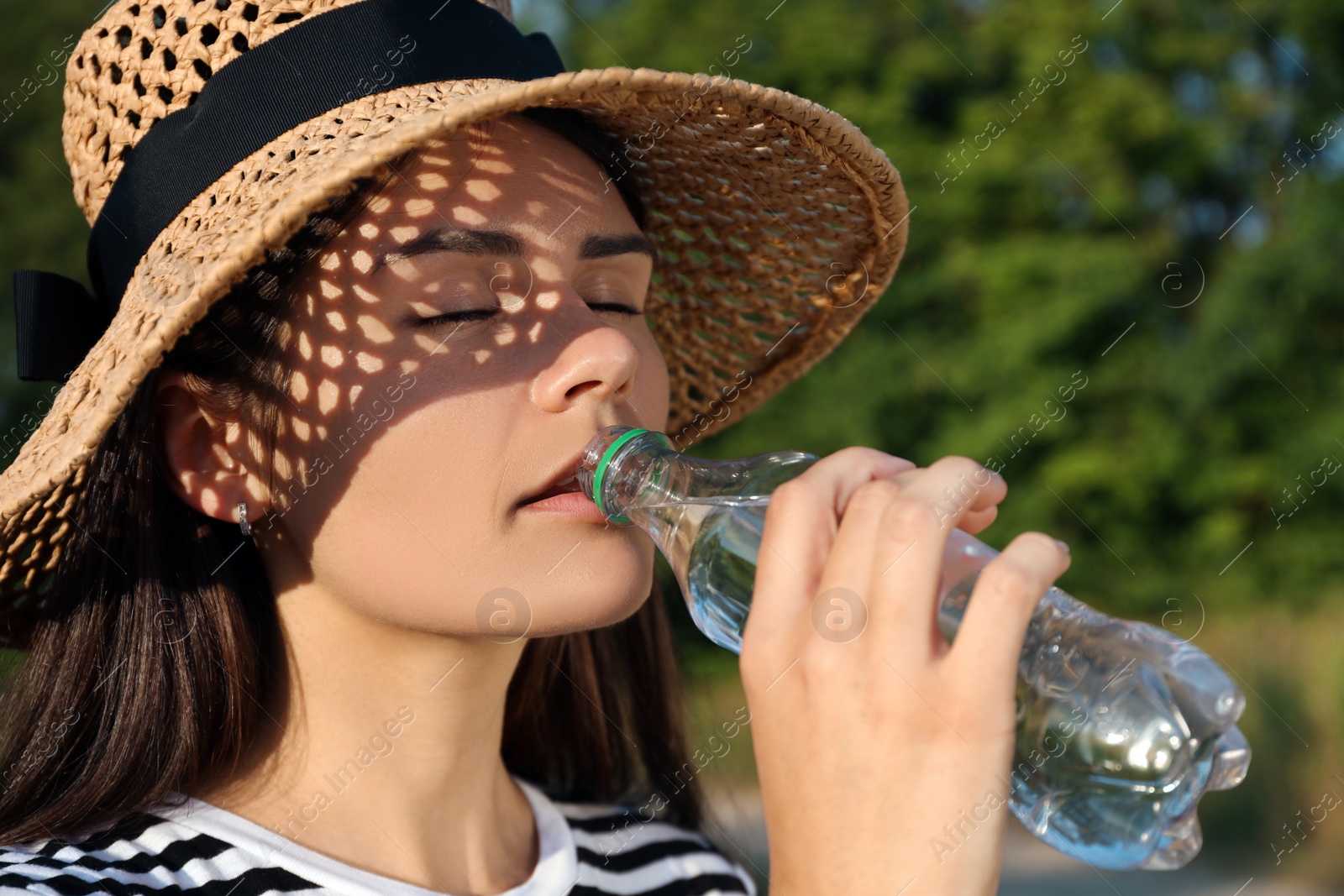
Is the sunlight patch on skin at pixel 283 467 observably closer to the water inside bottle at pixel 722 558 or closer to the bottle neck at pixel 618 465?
the bottle neck at pixel 618 465

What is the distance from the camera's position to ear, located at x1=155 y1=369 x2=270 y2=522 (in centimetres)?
156

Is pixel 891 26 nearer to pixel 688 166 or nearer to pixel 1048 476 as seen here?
pixel 1048 476

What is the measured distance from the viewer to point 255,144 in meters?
1.41

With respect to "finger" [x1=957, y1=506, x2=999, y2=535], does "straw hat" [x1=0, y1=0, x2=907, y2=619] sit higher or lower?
higher

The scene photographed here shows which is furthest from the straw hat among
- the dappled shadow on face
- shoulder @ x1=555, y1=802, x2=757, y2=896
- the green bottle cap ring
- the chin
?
shoulder @ x1=555, y1=802, x2=757, y2=896

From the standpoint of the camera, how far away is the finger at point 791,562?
1.05m

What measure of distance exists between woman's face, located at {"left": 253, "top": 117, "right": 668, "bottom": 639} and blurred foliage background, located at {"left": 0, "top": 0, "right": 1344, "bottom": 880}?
24.4 ft

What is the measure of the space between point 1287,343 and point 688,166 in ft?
29.0

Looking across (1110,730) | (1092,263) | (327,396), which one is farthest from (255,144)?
(1092,263)

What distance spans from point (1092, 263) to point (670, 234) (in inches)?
335

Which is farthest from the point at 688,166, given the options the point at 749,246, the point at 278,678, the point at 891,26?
the point at 891,26

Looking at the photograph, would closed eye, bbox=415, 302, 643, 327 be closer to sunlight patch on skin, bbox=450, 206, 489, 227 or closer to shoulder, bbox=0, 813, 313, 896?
sunlight patch on skin, bbox=450, 206, 489, 227

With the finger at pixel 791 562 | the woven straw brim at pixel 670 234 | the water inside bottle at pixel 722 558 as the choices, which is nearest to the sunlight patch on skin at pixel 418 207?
the woven straw brim at pixel 670 234

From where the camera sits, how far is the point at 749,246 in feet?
6.72
